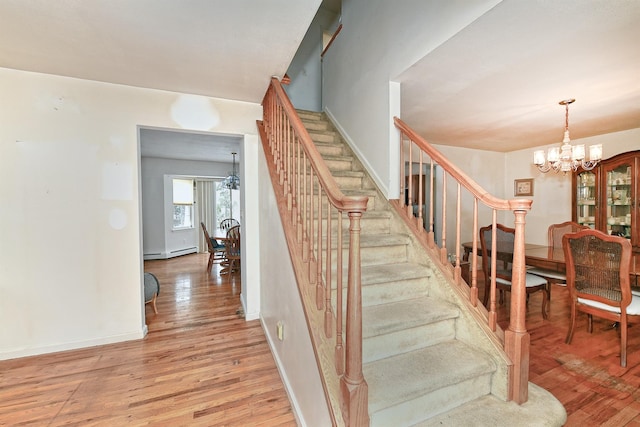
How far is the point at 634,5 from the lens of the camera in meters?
1.48

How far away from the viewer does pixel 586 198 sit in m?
4.21

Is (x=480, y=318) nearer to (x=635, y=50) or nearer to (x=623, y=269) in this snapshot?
(x=623, y=269)

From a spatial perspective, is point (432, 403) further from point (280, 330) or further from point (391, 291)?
point (280, 330)

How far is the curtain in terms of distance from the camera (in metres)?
7.67

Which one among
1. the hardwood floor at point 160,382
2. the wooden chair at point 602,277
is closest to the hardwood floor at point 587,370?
the wooden chair at point 602,277

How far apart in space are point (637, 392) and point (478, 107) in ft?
8.66

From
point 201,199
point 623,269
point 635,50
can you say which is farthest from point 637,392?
point 201,199

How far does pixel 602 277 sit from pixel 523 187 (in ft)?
11.2

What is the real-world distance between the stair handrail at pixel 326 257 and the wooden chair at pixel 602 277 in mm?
1995

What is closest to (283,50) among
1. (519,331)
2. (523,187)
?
(519,331)

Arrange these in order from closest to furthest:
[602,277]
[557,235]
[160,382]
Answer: [160,382], [602,277], [557,235]

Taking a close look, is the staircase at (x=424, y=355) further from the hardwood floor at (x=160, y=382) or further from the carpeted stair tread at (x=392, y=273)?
the hardwood floor at (x=160, y=382)

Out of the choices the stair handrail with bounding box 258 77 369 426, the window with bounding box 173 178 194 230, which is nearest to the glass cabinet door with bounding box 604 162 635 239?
the stair handrail with bounding box 258 77 369 426

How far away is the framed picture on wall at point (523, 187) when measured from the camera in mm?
5059
